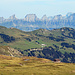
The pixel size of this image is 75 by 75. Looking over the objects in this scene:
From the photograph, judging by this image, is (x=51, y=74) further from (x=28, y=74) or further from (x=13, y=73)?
(x=13, y=73)

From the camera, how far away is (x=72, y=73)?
82.7 metres

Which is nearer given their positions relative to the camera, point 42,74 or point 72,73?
point 42,74

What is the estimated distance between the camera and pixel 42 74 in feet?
252

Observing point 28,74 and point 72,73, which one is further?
point 72,73

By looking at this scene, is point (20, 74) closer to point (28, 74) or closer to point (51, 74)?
point (28, 74)

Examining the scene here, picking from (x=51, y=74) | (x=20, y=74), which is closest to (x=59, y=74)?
(x=51, y=74)

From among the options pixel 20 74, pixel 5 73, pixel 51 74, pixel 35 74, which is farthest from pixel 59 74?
pixel 5 73

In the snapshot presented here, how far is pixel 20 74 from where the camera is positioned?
75.1 meters

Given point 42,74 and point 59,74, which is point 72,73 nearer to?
point 59,74

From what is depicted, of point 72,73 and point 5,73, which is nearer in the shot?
point 5,73

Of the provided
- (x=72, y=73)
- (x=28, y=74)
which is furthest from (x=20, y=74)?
(x=72, y=73)

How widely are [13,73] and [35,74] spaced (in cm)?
982

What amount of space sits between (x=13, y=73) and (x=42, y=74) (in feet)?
42.5

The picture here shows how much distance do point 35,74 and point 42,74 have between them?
10.5 ft
